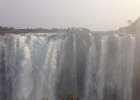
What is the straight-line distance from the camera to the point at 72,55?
18266mm

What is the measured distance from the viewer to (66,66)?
18344 millimetres

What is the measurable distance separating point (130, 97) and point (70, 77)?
12.0 ft

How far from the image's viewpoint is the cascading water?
1794cm

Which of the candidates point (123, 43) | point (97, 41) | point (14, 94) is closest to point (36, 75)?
point (14, 94)

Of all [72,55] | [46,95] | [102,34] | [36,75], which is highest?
[102,34]

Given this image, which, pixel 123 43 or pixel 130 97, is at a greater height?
pixel 123 43

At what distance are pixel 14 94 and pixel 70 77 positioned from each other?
3550mm

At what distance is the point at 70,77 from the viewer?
18219mm

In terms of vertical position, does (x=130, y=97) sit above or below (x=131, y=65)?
below

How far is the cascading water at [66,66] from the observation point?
17.9m

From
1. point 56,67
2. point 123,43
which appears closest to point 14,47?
point 56,67

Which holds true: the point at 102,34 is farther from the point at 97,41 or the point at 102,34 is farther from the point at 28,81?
the point at 28,81

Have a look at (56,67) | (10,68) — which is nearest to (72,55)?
(56,67)

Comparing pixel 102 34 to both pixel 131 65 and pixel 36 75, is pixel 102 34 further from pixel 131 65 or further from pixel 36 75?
pixel 36 75
